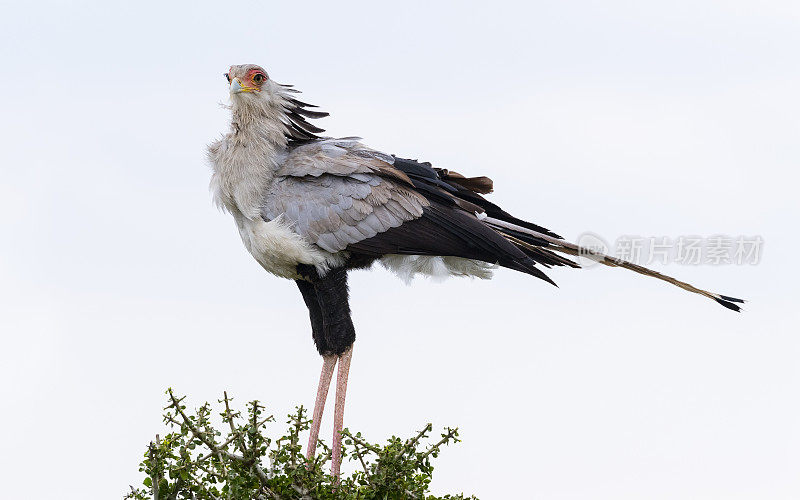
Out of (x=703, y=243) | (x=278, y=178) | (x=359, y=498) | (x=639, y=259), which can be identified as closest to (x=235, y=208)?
(x=278, y=178)

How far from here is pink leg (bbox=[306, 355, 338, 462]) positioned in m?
8.09

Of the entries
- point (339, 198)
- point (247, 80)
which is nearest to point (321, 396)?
point (339, 198)

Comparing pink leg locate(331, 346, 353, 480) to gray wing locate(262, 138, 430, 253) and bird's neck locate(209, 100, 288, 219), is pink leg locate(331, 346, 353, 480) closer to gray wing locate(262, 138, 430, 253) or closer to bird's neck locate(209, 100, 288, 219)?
gray wing locate(262, 138, 430, 253)

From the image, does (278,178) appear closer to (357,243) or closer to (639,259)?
(357,243)

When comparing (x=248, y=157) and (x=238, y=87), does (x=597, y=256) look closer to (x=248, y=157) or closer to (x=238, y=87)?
(x=248, y=157)

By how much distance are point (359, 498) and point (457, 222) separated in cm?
215

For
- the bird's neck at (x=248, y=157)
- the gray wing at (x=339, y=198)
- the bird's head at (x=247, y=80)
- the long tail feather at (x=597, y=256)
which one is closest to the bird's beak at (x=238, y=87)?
the bird's head at (x=247, y=80)

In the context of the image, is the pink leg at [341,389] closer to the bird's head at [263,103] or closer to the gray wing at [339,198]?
the gray wing at [339,198]

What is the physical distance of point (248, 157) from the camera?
7895 mm

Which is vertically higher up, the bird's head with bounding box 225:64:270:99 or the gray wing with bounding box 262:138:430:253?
the bird's head with bounding box 225:64:270:99

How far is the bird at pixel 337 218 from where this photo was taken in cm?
765

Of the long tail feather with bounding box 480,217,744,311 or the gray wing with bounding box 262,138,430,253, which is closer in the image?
the gray wing with bounding box 262,138,430,253

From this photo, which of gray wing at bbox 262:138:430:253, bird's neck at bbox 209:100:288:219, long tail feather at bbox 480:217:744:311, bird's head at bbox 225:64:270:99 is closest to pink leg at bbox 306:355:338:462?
gray wing at bbox 262:138:430:253

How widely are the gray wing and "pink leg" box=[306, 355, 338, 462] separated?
95 cm
